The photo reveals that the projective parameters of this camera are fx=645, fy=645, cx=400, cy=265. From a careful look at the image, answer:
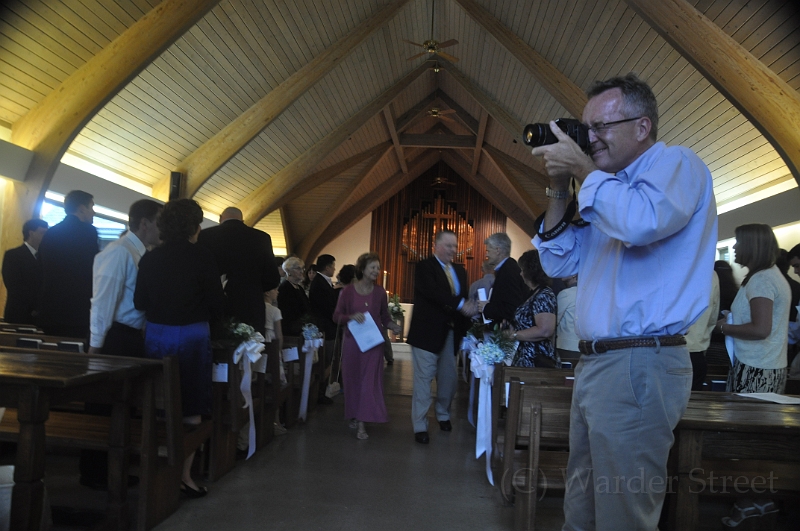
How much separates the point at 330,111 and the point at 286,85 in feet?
6.94

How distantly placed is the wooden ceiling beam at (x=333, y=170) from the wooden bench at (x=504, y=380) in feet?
33.4

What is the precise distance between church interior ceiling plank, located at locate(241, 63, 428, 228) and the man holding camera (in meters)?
10.8

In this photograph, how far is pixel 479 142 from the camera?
14148 millimetres

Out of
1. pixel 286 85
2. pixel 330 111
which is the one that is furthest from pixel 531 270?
pixel 330 111

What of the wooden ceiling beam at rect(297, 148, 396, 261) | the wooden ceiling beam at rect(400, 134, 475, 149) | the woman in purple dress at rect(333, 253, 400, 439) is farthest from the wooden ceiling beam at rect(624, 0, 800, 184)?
the wooden ceiling beam at rect(297, 148, 396, 261)

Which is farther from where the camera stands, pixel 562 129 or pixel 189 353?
pixel 189 353

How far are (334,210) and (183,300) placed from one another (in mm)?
13397

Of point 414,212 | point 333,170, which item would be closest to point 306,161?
point 333,170

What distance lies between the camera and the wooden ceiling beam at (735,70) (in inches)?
222

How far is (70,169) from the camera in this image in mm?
7395

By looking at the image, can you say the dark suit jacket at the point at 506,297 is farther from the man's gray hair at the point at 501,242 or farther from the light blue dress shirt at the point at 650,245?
the light blue dress shirt at the point at 650,245

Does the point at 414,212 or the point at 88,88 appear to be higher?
the point at 414,212

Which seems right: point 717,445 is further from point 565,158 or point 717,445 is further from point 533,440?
point 565,158

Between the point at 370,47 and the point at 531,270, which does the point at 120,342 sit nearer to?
the point at 531,270
